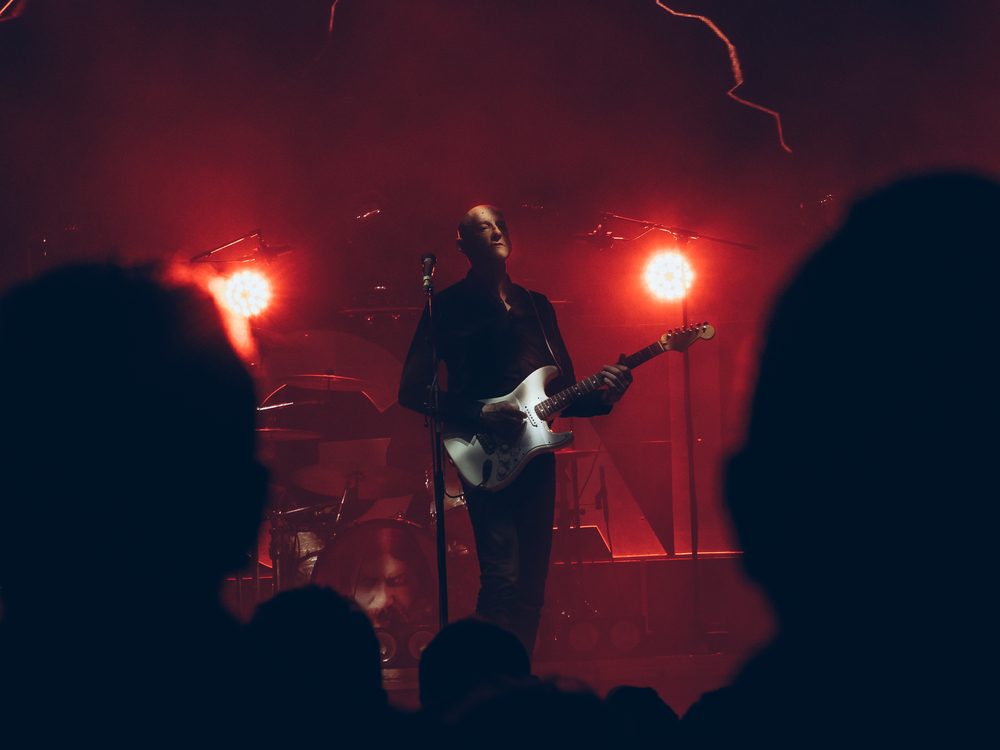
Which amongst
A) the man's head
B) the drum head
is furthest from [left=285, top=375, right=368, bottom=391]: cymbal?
the man's head

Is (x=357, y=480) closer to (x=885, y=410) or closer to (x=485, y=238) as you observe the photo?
(x=485, y=238)

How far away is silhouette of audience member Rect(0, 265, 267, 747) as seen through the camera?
0.75 metres

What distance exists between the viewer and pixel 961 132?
4234 millimetres

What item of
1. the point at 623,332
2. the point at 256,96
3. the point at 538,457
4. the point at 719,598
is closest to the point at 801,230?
the point at 623,332

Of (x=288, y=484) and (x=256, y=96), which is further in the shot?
(x=288, y=484)

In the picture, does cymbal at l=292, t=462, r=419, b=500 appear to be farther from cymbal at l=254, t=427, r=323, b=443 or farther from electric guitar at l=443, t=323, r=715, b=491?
electric guitar at l=443, t=323, r=715, b=491

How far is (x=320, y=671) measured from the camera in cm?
85

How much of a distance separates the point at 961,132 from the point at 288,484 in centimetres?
503

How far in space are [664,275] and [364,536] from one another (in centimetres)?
297

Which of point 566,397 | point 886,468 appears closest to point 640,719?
point 886,468

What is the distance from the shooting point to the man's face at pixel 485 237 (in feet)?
9.61

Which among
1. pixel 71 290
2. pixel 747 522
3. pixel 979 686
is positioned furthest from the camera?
pixel 71 290

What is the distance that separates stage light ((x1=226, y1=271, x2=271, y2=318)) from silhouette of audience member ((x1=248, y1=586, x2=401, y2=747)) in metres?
4.66

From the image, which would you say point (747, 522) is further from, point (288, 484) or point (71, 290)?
point (288, 484)
